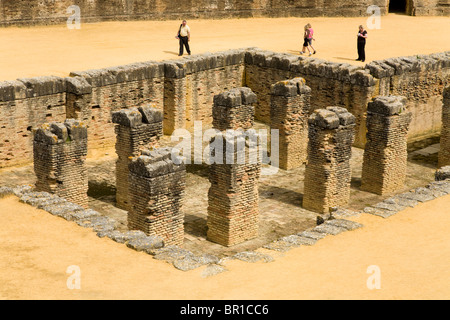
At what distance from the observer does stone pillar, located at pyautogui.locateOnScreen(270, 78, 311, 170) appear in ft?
70.2

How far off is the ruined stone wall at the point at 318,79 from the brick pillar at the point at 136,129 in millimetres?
7341

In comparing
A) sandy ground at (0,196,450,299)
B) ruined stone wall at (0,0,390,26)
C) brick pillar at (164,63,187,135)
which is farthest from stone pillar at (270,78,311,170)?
ruined stone wall at (0,0,390,26)

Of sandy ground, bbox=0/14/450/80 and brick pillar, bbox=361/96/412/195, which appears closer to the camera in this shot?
brick pillar, bbox=361/96/412/195

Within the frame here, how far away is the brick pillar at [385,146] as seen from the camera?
19672 mm

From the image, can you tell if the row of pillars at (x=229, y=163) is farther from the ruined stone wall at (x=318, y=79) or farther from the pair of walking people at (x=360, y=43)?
the pair of walking people at (x=360, y=43)

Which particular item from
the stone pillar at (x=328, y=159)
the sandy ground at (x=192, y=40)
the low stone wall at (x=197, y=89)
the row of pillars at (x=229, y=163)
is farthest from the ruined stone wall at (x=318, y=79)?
the stone pillar at (x=328, y=159)

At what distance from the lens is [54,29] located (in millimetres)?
28953

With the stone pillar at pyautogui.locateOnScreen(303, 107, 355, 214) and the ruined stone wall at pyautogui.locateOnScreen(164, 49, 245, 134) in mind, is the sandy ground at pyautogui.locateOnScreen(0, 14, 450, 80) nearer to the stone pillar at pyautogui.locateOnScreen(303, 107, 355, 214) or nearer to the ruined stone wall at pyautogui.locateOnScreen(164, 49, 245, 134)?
the ruined stone wall at pyautogui.locateOnScreen(164, 49, 245, 134)

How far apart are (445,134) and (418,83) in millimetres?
3043

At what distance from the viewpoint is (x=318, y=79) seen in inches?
964

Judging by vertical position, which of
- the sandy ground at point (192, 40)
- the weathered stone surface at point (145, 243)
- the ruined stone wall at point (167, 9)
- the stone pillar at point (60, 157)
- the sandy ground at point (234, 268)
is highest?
the ruined stone wall at point (167, 9)

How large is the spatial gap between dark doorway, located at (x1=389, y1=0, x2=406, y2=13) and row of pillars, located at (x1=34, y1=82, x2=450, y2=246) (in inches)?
637

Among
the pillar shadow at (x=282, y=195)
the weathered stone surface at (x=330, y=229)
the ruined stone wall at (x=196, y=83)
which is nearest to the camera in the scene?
the weathered stone surface at (x=330, y=229)
